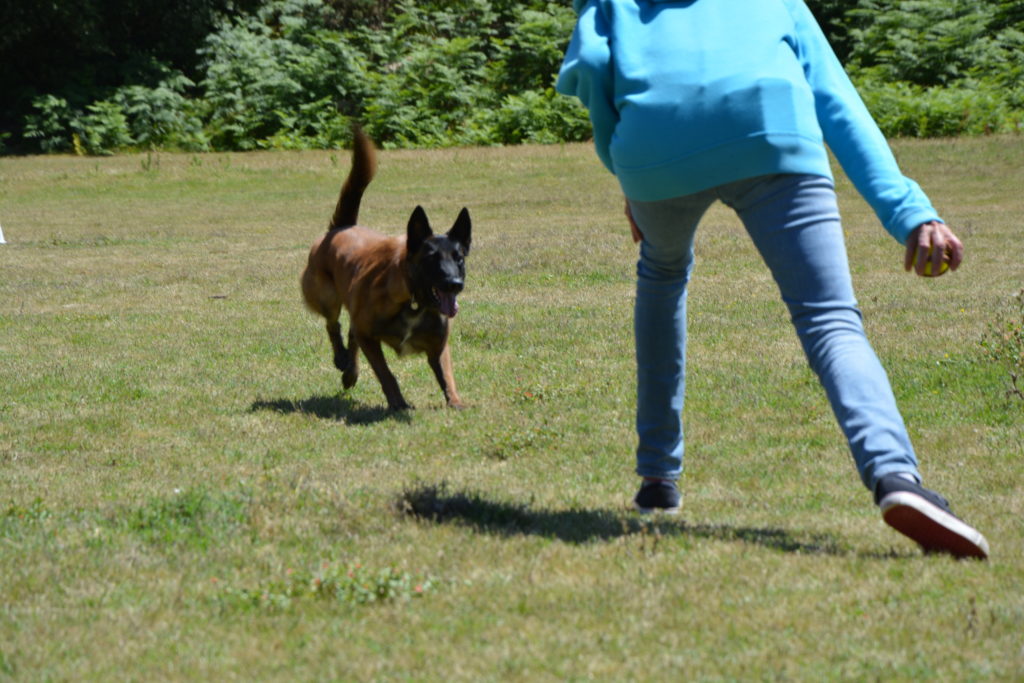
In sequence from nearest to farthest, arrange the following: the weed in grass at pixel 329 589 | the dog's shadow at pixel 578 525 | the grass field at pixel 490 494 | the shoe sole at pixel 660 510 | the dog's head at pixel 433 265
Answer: the grass field at pixel 490 494, the weed in grass at pixel 329 589, the dog's shadow at pixel 578 525, the shoe sole at pixel 660 510, the dog's head at pixel 433 265

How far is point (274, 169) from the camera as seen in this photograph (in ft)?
83.5

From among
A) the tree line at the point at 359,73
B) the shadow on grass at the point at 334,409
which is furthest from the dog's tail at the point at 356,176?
the tree line at the point at 359,73

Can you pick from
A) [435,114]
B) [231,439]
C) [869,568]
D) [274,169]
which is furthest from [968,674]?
[435,114]

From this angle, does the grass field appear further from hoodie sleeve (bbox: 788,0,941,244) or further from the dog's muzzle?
hoodie sleeve (bbox: 788,0,941,244)

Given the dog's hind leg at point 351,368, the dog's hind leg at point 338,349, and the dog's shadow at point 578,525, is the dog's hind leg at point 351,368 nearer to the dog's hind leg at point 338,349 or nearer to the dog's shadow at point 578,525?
the dog's hind leg at point 338,349

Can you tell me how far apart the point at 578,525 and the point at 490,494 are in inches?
25.7

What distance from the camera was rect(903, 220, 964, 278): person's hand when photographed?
11.8ft

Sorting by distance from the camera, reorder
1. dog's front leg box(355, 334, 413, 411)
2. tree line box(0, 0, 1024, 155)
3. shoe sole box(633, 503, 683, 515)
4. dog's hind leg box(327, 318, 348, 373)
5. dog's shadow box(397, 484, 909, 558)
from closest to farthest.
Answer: dog's shadow box(397, 484, 909, 558) < shoe sole box(633, 503, 683, 515) < dog's front leg box(355, 334, 413, 411) < dog's hind leg box(327, 318, 348, 373) < tree line box(0, 0, 1024, 155)

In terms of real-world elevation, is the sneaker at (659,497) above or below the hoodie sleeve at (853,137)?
below

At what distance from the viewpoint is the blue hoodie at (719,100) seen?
359 centimetres

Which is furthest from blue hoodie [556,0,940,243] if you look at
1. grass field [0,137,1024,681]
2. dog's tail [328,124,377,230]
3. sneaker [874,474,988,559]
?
dog's tail [328,124,377,230]

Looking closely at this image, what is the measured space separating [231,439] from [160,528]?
2.29 metres

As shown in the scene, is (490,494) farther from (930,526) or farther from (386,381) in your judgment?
(386,381)

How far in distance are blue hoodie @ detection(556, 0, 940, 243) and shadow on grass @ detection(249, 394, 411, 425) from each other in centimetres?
334
